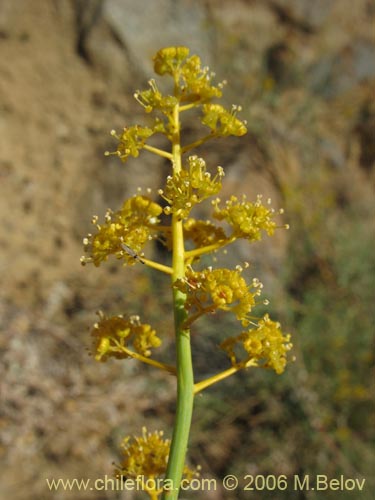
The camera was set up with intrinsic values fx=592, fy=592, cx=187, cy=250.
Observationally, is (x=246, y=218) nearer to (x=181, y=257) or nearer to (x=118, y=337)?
(x=181, y=257)

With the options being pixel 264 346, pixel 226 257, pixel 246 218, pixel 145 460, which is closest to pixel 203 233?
pixel 246 218

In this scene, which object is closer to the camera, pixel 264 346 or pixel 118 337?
pixel 264 346

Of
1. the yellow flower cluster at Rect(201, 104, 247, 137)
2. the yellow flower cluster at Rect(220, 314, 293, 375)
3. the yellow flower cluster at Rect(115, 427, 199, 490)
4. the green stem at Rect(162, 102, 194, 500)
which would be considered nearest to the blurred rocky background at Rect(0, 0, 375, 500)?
the yellow flower cluster at Rect(115, 427, 199, 490)

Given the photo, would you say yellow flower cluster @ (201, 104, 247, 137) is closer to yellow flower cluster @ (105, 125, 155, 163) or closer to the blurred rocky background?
yellow flower cluster @ (105, 125, 155, 163)

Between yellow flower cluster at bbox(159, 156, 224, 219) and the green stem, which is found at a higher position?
yellow flower cluster at bbox(159, 156, 224, 219)

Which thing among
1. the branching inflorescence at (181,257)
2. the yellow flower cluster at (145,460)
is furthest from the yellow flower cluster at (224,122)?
the yellow flower cluster at (145,460)

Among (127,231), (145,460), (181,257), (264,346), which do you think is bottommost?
(145,460)

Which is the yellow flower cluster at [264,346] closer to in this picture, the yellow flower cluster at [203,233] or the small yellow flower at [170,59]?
the yellow flower cluster at [203,233]
